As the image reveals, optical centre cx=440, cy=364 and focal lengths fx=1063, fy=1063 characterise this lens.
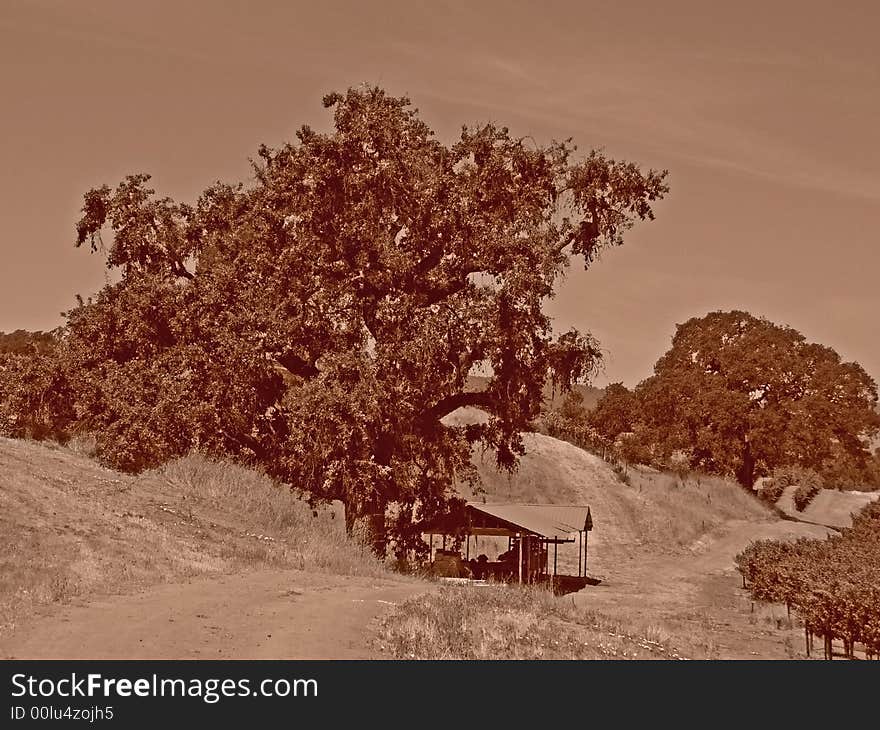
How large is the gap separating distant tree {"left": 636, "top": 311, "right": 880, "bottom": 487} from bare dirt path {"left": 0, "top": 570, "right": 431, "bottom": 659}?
223ft

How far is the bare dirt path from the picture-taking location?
1698cm

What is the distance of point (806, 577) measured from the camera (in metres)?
39.2

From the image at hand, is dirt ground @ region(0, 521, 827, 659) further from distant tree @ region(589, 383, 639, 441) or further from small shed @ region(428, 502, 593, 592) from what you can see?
distant tree @ region(589, 383, 639, 441)

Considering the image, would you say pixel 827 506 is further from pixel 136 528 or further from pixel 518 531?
pixel 136 528

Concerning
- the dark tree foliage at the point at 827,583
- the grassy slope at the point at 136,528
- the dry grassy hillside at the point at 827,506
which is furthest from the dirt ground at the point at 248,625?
the dry grassy hillside at the point at 827,506

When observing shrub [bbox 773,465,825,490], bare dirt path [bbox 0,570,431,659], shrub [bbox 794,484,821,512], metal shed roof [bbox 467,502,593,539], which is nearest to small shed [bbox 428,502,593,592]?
metal shed roof [bbox 467,502,593,539]

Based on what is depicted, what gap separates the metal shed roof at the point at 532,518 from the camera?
4728 cm

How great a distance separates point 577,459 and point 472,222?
4952 centimetres

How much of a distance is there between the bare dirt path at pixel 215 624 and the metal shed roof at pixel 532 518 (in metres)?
22.4

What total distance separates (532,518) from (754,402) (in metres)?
46.6

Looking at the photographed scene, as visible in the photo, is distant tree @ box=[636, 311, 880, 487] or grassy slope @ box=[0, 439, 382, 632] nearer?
grassy slope @ box=[0, 439, 382, 632]

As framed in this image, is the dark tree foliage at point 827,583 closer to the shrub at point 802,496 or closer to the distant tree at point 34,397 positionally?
the distant tree at point 34,397

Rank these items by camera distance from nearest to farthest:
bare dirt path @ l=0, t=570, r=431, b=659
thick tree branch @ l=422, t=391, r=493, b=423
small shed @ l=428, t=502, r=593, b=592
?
bare dirt path @ l=0, t=570, r=431, b=659, thick tree branch @ l=422, t=391, r=493, b=423, small shed @ l=428, t=502, r=593, b=592
